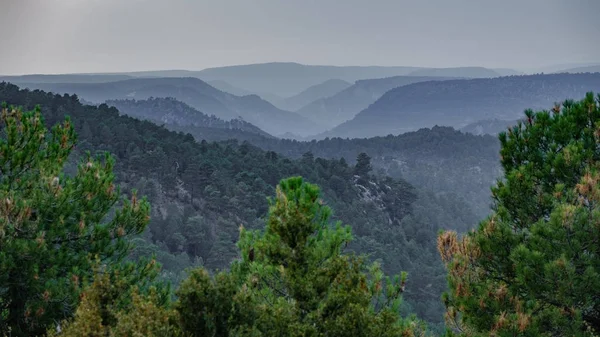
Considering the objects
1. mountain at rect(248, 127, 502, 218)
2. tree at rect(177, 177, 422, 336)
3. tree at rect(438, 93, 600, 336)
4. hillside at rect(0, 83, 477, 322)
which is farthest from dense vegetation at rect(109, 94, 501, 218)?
tree at rect(177, 177, 422, 336)

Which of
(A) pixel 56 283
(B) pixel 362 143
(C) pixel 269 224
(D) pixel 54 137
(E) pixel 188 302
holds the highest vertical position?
(D) pixel 54 137

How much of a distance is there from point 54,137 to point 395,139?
15379 centimetres

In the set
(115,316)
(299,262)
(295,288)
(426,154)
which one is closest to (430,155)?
(426,154)

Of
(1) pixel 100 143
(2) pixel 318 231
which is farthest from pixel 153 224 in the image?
(2) pixel 318 231

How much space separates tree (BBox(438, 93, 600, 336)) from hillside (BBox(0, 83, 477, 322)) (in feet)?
107

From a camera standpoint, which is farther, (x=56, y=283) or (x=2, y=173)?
(x=2, y=173)

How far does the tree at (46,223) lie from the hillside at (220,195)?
28.9 meters

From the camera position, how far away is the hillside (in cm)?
5172

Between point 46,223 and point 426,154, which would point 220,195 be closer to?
point 46,223

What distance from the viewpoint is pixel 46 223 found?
10.4 m

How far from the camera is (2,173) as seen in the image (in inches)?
416

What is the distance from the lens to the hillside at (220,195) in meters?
51.7

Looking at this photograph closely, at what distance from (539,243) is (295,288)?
4240 millimetres

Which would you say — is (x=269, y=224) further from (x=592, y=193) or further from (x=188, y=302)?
(x=592, y=193)
